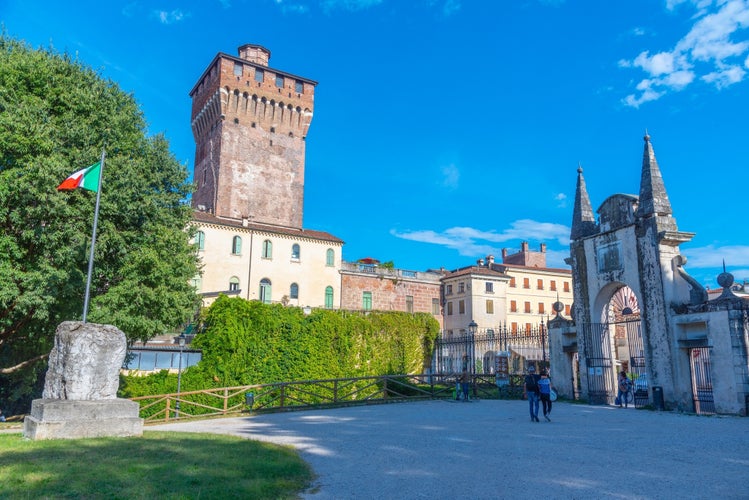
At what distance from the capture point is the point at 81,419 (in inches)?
379

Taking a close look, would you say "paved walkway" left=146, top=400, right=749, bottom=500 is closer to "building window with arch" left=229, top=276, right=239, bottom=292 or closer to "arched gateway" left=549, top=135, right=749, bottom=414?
"arched gateway" left=549, top=135, right=749, bottom=414

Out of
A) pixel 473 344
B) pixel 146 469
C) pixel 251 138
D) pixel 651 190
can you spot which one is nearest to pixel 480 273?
pixel 473 344

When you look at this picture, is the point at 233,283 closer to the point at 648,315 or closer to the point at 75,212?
the point at 75,212

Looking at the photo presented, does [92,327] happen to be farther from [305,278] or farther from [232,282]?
[305,278]

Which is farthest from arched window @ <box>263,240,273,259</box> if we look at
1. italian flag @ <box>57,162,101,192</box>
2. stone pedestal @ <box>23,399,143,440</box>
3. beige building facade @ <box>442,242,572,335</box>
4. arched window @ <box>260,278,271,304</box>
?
stone pedestal @ <box>23,399,143,440</box>

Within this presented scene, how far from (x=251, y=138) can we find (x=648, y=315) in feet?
144

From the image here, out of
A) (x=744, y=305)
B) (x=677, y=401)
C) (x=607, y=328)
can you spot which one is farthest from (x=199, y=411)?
(x=744, y=305)

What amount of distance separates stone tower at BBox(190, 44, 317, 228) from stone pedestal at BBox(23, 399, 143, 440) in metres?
41.2

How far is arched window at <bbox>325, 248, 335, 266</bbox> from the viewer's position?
46.3m

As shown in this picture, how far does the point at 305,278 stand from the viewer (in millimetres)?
44969

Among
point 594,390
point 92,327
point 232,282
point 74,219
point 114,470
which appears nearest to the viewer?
point 114,470

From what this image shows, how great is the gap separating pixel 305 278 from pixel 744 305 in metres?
34.2

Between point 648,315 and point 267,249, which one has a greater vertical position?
point 267,249

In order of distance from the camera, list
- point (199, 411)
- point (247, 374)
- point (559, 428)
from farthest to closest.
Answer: point (247, 374), point (199, 411), point (559, 428)
